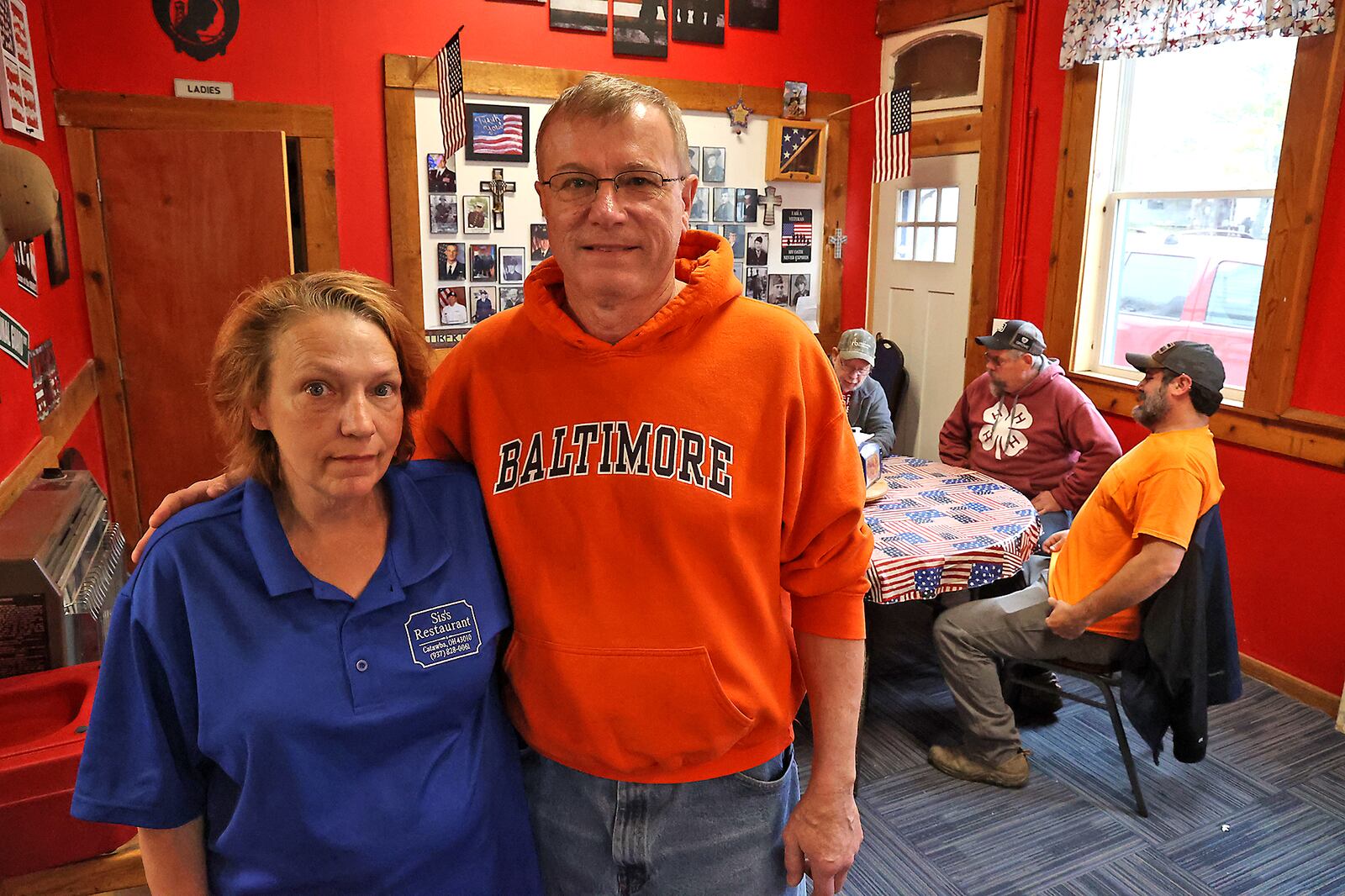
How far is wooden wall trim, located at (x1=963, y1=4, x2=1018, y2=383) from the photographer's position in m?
4.33

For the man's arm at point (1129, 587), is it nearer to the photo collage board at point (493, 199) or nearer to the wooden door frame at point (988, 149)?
the photo collage board at point (493, 199)

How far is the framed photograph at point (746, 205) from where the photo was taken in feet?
16.1

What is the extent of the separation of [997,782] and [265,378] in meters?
2.50

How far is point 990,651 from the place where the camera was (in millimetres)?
2689

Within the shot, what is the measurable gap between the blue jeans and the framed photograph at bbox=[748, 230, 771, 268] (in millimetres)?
4122

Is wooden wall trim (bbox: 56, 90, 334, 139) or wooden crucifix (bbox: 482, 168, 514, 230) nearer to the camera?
wooden wall trim (bbox: 56, 90, 334, 139)

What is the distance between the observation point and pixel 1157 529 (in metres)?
2.30

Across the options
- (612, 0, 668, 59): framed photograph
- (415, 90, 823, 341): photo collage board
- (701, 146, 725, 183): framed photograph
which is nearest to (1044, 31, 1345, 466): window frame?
(415, 90, 823, 341): photo collage board

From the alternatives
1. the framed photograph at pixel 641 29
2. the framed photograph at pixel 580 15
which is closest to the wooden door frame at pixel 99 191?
the framed photograph at pixel 580 15

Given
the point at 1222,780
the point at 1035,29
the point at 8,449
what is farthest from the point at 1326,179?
the point at 8,449

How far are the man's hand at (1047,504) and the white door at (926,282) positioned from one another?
1.28 metres

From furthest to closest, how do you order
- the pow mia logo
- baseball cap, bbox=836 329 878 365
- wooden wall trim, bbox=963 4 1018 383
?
wooden wall trim, bbox=963 4 1018 383, baseball cap, bbox=836 329 878 365, the pow mia logo

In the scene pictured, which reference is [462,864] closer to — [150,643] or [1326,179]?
[150,643]

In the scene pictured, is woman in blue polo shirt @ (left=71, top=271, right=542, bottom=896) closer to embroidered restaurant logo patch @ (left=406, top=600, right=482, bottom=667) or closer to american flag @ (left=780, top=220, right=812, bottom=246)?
embroidered restaurant logo patch @ (left=406, top=600, right=482, bottom=667)
